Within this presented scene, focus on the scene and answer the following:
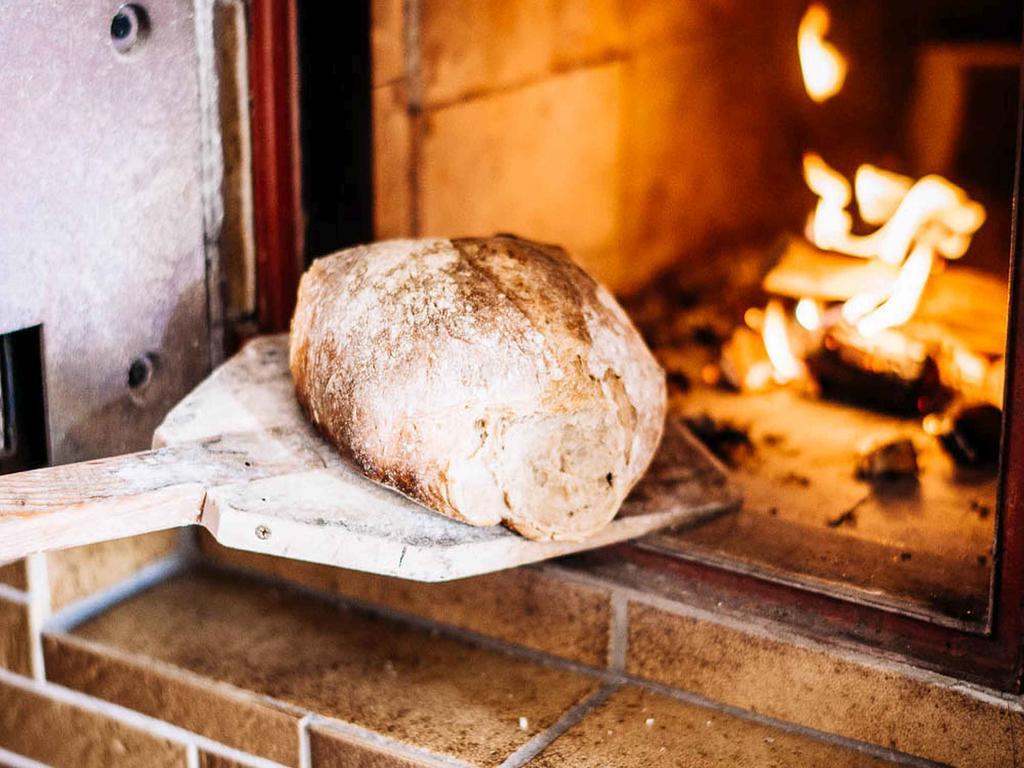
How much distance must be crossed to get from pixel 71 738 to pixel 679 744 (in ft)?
2.89

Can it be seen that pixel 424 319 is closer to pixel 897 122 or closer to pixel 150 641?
pixel 150 641

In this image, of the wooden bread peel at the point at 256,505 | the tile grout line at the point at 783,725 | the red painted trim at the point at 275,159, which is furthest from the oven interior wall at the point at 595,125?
the tile grout line at the point at 783,725

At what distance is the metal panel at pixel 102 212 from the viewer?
1.43 metres

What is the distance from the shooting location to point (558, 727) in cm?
145

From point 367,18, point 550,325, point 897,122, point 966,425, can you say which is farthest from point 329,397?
point 897,122

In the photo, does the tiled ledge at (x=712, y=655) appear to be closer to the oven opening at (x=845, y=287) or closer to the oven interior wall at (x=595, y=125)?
the oven opening at (x=845, y=287)

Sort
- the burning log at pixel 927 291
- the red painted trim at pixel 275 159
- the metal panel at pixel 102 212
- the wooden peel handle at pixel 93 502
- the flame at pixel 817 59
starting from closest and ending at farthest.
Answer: the wooden peel handle at pixel 93 502
the metal panel at pixel 102 212
the red painted trim at pixel 275 159
the burning log at pixel 927 291
the flame at pixel 817 59

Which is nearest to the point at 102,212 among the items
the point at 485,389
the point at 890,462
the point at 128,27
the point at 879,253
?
the point at 128,27

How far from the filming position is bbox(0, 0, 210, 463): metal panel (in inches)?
56.1

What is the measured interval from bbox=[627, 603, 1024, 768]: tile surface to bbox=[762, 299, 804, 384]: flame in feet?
2.58

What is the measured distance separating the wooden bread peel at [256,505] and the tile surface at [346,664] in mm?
229

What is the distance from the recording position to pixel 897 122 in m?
2.88

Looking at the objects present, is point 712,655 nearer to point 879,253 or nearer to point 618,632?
point 618,632

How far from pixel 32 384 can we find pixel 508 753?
2.47 ft
